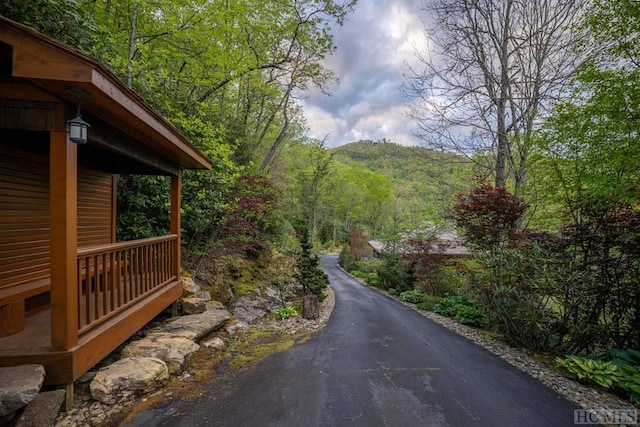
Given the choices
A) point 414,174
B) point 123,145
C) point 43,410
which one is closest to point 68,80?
point 123,145

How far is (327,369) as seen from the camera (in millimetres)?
3322

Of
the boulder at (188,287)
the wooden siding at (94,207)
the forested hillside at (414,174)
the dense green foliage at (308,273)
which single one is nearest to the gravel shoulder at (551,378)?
the dense green foliage at (308,273)

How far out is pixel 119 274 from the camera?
2.96 metres

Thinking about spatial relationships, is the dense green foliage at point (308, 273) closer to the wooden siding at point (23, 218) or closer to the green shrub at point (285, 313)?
the green shrub at point (285, 313)

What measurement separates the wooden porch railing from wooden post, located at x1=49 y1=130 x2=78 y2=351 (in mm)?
135

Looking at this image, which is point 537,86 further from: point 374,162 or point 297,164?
point 374,162

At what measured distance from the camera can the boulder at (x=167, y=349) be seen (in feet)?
9.87

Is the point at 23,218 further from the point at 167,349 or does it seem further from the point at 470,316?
the point at 470,316

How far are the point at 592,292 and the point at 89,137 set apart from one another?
243 inches

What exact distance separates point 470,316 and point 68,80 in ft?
23.4

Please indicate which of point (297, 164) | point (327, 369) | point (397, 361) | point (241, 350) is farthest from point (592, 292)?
point (297, 164)

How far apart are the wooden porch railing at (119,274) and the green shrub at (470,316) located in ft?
19.0

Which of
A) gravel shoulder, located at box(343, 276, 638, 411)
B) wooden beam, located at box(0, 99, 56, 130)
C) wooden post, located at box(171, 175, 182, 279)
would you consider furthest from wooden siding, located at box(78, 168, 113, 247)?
gravel shoulder, located at box(343, 276, 638, 411)

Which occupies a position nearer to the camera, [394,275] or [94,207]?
[94,207]
